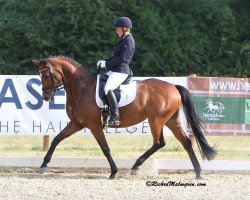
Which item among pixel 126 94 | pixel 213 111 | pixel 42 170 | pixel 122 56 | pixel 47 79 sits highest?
pixel 122 56

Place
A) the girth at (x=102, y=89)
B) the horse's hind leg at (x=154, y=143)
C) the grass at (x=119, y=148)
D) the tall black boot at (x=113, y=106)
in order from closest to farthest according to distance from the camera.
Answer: the tall black boot at (x=113, y=106), the girth at (x=102, y=89), the horse's hind leg at (x=154, y=143), the grass at (x=119, y=148)

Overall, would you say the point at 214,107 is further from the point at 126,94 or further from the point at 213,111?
the point at 126,94

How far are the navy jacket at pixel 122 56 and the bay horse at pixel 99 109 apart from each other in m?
0.44

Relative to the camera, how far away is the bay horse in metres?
11.2

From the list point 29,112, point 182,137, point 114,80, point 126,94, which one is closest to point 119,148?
point 29,112

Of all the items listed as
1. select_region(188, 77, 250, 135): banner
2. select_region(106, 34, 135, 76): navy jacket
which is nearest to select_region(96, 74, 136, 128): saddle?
select_region(106, 34, 135, 76): navy jacket

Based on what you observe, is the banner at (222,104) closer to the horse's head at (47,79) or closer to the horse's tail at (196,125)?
the horse's tail at (196,125)

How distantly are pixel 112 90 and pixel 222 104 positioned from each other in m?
4.12

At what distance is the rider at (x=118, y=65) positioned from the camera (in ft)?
36.3

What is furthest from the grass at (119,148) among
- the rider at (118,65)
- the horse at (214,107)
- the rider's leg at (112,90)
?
the rider at (118,65)

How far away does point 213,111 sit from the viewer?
47.9ft

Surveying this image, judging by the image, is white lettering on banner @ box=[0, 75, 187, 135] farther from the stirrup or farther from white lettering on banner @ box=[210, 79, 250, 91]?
the stirrup

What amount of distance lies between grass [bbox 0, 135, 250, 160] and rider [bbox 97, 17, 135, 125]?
107 inches

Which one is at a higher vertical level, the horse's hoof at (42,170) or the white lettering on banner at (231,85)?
the white lettering on banner at (231,85)
